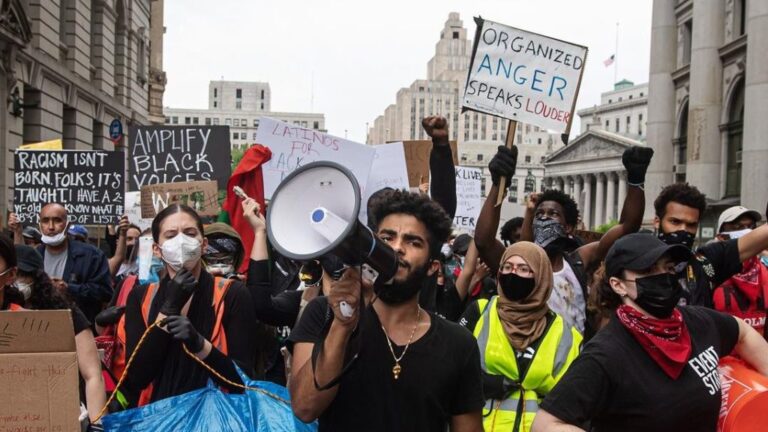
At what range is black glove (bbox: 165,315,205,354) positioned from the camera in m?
3.20

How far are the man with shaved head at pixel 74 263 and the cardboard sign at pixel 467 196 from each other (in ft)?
14.4

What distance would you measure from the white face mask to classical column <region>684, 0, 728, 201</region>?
90.6 feet

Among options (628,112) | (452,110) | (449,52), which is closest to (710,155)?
(628,112)

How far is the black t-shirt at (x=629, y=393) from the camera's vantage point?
2.58 metres

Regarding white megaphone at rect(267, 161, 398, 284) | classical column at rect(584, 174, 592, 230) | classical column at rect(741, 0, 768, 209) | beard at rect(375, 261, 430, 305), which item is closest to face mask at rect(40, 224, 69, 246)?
beard at rect(375, 261, 430, 305)

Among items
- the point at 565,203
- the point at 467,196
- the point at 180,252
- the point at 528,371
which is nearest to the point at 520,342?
the point at 528,371

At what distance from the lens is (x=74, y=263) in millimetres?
6719

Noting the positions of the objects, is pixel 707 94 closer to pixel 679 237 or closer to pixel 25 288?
pixel 679 237

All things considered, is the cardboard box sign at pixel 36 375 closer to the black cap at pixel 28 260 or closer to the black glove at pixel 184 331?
the black glove at pixel 184 331

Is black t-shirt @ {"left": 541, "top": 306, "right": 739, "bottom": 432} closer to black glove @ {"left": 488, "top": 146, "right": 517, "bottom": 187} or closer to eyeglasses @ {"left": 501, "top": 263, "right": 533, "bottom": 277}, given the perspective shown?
eyeglasses @ {"left": 501, "top": 263, "right": 533, "bottom": 277}

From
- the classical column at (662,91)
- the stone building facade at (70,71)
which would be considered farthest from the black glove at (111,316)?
the classical column at (662,91)

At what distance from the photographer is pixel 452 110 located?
16888cm

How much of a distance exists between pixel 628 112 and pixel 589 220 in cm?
2673

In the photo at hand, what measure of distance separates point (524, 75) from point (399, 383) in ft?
11.2
